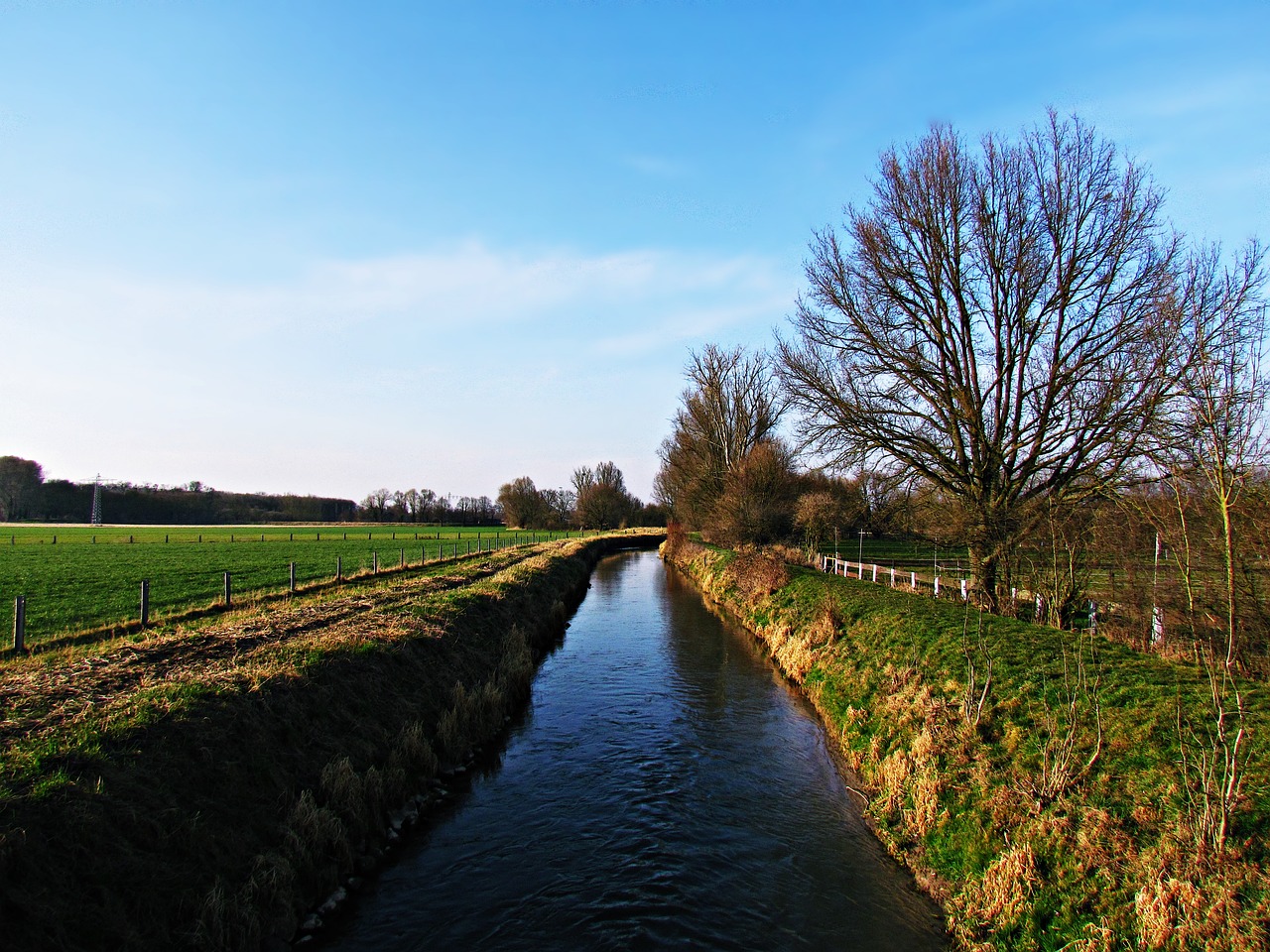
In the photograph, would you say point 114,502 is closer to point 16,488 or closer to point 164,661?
point 16,488

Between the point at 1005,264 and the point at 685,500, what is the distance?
127ft

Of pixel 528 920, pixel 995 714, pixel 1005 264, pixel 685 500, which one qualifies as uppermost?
pixel 1005 264

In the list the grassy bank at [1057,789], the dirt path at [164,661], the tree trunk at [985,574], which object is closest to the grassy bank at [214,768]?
the dirt path at [164,661]

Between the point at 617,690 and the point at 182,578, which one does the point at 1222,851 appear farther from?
the point at 182,578

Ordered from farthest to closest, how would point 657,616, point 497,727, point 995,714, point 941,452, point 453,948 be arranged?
1. point 657,616
2. point 941,452
3. point 497,727
4. point 995,714
5. point 453,948

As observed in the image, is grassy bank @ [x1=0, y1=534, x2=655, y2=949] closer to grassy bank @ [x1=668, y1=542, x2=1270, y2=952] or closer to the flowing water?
the flowing water

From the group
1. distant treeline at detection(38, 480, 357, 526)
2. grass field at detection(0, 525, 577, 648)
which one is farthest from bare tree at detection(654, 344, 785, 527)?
distant treeline at detection(38, 480, 357, 526)

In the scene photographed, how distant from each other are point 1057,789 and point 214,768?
8.68 meters

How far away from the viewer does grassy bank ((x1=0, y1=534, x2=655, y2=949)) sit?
5.31 metres

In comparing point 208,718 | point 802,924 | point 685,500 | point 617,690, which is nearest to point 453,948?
point 802,924

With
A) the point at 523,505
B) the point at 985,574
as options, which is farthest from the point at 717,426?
the point at 523,505

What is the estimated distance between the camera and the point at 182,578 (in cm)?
2683

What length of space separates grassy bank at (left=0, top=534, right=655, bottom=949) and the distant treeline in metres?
119

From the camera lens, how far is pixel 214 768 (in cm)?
712
